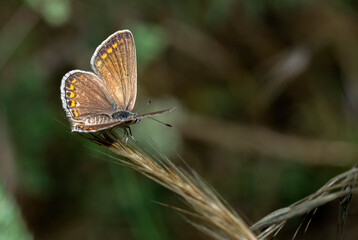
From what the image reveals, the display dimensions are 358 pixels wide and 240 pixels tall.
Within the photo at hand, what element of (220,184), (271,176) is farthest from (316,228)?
(220,184)

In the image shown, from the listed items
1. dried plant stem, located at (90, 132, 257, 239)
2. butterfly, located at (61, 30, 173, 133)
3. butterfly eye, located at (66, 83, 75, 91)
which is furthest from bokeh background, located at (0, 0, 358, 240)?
dried plant stem, located at (90, 132, 257, 239)

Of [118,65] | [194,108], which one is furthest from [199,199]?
[194,108]

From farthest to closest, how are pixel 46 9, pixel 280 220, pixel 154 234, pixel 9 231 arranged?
pixel 154 234, pixel 46 9, pixel 9 231, pixel 280 220

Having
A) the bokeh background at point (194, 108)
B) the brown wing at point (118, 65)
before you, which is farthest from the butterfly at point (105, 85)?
the bokeh background at point (194, 108)

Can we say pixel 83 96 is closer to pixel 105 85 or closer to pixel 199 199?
pixel 105 85

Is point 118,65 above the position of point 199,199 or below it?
above

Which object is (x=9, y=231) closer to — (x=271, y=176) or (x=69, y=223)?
(x=69, y=223)

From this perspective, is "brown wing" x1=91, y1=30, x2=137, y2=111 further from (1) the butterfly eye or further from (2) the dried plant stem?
(2) the dried plant stem
